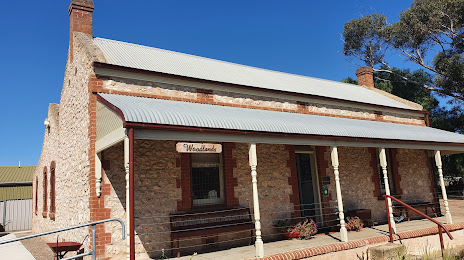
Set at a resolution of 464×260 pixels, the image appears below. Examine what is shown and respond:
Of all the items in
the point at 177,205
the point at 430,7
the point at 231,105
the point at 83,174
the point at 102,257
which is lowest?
the point at 102,257

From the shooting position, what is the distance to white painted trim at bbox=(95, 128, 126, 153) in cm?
639

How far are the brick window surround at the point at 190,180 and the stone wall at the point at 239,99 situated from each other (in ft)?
5.29

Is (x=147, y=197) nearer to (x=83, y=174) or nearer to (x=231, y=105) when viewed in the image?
(x=83, y=174)

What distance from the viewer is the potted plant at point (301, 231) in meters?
9.11

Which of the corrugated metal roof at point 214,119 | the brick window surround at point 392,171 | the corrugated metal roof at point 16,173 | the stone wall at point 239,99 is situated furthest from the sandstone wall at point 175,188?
the corrugated metal roof at point 16,173

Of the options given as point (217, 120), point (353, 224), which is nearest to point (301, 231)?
point (353, 224)

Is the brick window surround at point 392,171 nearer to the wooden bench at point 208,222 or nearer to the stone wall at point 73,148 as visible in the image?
the wooden bench at point 208,222

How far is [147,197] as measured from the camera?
7.96 metres

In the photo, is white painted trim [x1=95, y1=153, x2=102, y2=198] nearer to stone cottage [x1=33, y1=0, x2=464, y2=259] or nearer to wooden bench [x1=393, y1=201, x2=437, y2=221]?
stone cottage [x1=33, y1=0, x2=464, y2=259]

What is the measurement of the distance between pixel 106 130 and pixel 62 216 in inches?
193

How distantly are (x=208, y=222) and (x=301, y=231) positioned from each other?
2456mm

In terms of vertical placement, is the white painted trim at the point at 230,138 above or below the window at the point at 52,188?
above

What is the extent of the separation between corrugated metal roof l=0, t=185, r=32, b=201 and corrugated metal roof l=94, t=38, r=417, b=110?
1854 cm

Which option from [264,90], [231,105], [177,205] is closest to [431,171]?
[264,90]
